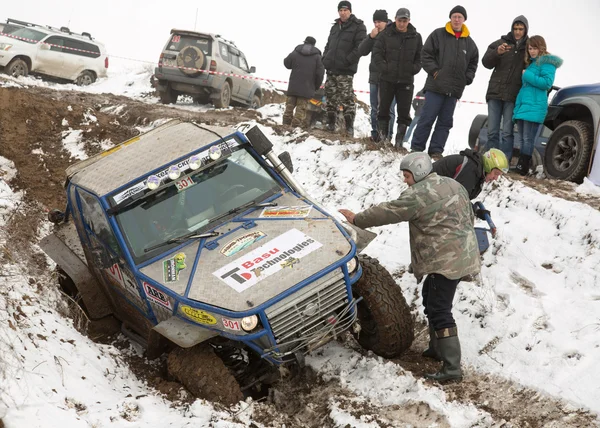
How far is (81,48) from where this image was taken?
22.4 meters

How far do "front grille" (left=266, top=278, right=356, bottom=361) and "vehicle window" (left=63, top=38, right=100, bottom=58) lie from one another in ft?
62.3

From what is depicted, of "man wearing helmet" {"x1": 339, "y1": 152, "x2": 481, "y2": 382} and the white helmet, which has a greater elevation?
the white helmet

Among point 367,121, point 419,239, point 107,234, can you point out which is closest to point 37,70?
point 367,121

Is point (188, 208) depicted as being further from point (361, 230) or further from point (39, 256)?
point (39, 256)

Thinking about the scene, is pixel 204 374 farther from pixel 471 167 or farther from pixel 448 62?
pixel 448 62

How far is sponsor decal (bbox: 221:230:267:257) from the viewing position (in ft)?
18.5

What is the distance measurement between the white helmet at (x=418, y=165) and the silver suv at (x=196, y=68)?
12569 mm

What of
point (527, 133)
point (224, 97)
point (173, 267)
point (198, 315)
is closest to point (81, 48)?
point (224, 97)

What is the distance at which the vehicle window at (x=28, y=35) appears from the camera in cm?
2033

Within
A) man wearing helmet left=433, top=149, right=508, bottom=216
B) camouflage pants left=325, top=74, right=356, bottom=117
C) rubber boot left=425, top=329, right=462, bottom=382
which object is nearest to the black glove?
man wearing helmet left=433, top=149, right=508, bottom=216

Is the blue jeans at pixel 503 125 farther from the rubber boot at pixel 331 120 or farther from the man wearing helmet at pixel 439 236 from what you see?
the man wearing helmet at pixel 439 236

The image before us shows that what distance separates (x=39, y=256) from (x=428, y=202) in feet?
16.4

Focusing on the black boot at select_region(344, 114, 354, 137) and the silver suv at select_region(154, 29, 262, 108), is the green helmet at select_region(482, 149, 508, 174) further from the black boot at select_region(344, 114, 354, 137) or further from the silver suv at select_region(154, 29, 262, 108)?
the silver suv at select_region(154, 29, 262, 108)

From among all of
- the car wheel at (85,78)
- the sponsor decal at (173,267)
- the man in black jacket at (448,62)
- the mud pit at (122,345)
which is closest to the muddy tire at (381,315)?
the mud pit at (122,345)
